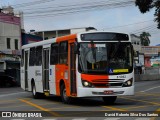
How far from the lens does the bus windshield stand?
17453mm

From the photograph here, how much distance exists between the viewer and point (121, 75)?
17.7 m

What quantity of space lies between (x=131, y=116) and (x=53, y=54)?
7.61 m

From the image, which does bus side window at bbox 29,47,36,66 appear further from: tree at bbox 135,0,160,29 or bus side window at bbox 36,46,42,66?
tree at bbox 135,0,160,29

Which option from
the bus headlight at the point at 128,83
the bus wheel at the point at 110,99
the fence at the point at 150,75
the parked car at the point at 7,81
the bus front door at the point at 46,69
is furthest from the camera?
the fence at the point at 150,75

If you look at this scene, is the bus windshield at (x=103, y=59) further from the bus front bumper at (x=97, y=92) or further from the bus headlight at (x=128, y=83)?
the bus front bumper at (x=97, y=92)

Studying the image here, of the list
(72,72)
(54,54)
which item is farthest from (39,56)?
(72,72)

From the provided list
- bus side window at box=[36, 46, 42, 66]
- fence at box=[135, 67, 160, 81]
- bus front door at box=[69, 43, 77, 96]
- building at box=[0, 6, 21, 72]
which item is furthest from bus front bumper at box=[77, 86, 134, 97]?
fence at box=[135, 67, 160, 81]

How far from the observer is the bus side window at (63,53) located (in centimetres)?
1886

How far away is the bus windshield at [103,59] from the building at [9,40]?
33.2m

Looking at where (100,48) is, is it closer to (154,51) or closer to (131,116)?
(131,116)

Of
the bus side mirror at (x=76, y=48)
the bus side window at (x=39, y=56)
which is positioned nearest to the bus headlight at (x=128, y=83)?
the bus side mirror at (x=76, y=48)

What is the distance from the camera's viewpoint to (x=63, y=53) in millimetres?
19141

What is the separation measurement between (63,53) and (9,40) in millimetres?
34227

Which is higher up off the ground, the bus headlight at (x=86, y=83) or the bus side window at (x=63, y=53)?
the bus side window at (x=63, y=53)
